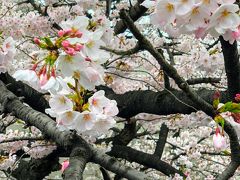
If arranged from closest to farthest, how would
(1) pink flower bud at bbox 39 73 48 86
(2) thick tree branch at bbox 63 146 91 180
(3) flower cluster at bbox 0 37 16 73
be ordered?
(1) pink flower bud at bbox 39 73 48 86 → (2) thick tree branch at bbox 63 146 91 180 → (3) flower cluster at bbox 0 37 16 73

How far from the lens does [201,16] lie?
155 cm

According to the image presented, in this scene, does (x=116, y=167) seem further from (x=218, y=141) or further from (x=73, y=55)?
(x=73, y=55)

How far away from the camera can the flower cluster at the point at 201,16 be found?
4.90ft

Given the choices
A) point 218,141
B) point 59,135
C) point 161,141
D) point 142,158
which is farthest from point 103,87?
point 218,141

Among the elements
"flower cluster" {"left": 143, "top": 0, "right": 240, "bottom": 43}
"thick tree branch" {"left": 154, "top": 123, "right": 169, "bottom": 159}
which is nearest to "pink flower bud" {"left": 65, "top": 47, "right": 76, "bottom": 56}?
"flower cluster" {"left": 143, "top": 0, "right": 240, "bottom": 43}

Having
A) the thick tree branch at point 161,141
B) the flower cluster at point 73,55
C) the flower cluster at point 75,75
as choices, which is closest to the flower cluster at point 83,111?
the flower cluster at point 75,75

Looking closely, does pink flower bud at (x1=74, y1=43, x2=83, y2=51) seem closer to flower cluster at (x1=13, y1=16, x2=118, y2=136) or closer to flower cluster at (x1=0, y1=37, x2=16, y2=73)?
flower cluster at (x1=13, y1=16, x2=118, y2=136)

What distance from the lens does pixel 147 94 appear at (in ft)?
11.3

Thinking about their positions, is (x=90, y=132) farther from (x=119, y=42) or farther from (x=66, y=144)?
(x=119, y=42)

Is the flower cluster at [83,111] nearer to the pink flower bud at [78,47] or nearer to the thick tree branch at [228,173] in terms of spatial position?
the pink flower bud at [78,47]

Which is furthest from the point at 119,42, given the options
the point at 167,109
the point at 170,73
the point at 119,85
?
the point at 170,73

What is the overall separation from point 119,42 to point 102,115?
2.24m

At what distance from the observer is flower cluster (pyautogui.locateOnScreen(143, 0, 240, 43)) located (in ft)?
4.90

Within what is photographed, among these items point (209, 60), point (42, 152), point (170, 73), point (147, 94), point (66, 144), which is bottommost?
point (66, 144)
